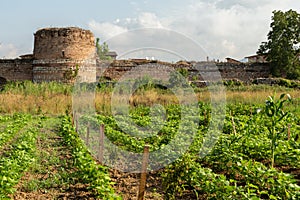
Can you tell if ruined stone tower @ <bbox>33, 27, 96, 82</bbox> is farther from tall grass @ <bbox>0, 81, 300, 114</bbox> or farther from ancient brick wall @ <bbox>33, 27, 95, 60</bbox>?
tall grass @ <bbox>0, 81, 300, 114</bbox>

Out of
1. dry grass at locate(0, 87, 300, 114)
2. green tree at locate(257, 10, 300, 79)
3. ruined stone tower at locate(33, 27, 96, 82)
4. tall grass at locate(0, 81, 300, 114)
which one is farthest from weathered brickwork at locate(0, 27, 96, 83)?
green tree at locate(257, 10, 300, 79)

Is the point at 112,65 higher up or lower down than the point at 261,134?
higher up

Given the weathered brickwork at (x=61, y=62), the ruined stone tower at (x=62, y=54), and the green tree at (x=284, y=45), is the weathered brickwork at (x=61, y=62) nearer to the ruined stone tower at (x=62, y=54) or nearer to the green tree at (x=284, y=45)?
the ruined stone tower at (x=62, y=54)

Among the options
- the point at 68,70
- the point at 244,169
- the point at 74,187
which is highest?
the point at 68,70

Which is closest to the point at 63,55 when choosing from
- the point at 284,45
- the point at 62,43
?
the point at 62,43

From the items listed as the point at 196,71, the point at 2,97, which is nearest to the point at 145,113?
the point at 2,97

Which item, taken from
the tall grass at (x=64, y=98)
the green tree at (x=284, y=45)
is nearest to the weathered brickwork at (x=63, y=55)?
the tall grass at (x=64, y=98)

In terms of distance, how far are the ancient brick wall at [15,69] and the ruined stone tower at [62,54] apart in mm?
1573

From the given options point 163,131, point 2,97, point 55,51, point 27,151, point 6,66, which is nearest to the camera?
point 27,151

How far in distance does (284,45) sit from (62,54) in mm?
16472

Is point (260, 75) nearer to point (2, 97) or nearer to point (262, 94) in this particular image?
point (262, 94)

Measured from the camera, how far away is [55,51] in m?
23.5

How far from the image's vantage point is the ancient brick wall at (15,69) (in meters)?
25.8

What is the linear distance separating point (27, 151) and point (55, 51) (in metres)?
18.1
